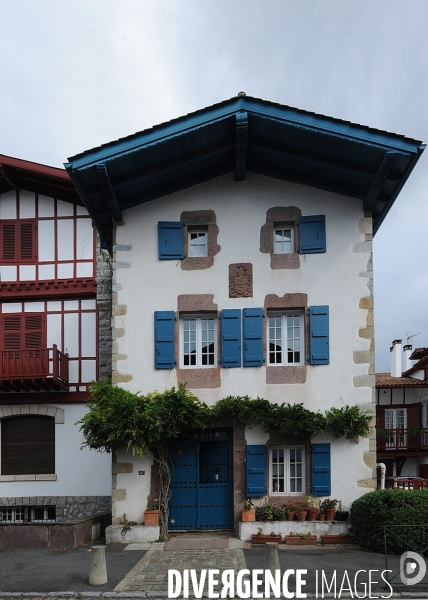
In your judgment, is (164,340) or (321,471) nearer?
(321,471)

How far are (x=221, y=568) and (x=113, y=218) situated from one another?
7.37 meters

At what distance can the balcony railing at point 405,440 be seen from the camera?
92.5ft

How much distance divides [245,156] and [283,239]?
1.93 metres

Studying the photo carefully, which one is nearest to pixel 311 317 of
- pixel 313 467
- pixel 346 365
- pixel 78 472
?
pixel 346 365

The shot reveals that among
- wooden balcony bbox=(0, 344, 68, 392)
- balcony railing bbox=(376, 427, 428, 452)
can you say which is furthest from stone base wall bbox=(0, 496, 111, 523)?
balcony railing bbox=(376, 427, 428, 452)

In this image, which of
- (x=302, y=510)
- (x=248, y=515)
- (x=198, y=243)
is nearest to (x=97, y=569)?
(x=248, y=515)

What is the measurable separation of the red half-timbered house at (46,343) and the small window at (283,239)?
6.13m

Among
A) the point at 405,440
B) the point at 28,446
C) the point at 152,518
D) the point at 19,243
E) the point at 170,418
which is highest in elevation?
the point at 19,243

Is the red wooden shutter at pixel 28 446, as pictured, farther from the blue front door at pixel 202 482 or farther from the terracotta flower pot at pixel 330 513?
the terracotta flower pot at pixel 330 513

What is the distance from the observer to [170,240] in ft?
45.8

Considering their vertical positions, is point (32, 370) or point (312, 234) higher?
point (312, 234)

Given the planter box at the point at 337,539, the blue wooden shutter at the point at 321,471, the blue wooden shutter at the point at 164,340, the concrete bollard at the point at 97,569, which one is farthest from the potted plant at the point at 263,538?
the concrete bollard at the point at 97,569

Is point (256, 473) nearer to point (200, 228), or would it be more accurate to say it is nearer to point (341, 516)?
point (341, 516)

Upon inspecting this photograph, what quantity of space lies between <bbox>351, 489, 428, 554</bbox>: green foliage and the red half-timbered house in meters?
7.81
